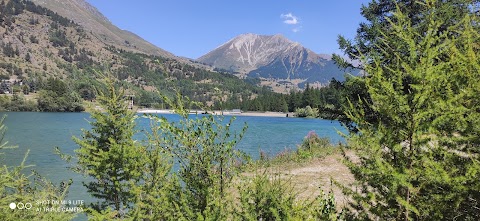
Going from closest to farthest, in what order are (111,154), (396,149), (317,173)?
(396,149), (111,154), (317,173)

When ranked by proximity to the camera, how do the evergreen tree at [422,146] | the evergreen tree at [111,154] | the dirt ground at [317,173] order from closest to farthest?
the evergreen tree at [422,146] → the evergreen tree at [111,154] → the dirt ground at [317,173]

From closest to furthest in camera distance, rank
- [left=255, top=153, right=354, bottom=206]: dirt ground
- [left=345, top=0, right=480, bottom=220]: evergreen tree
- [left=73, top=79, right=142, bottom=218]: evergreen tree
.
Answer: [left=345, top=0, right=480, bottom=220]: evergreen tree < [left=73, top=79, right=142, bottom=218]: evergreen tree < [left=255, top=153, right=354, bottom=206]: dirt ground

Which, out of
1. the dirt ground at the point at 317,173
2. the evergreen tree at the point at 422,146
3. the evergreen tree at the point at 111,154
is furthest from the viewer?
the dirt ground at the point at 317,173

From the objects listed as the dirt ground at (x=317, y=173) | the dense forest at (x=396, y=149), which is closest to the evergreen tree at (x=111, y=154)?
the dense forest at (x=396, y=149)

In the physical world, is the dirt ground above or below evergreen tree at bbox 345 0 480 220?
below

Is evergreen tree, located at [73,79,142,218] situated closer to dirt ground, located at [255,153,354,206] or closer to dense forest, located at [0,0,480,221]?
dense forest, located at [0,0,480,221]

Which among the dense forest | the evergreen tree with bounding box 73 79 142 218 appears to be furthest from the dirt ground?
the dense forest

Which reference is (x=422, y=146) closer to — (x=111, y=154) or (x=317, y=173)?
(x=111, y=154)

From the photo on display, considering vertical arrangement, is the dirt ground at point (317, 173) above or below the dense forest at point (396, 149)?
below

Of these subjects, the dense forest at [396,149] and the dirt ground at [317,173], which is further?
the dirt ground at [317,173]

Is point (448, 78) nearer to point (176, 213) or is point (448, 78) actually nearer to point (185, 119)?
point (185, 119)

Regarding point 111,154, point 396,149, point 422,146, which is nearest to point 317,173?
point 111,154

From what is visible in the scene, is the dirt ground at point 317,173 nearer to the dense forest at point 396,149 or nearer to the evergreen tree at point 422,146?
the dense forest at point 396,149

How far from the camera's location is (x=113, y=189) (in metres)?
8.68
